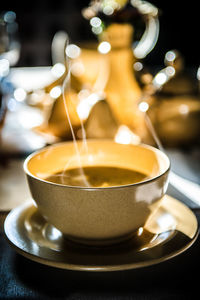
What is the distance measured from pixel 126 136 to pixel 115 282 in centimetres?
44

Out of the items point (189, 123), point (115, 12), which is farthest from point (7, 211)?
point (115, 12)

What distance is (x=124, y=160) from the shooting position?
47cm

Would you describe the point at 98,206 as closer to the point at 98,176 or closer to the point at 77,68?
the point at 98,176

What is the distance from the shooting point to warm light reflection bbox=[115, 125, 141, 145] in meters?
0.73

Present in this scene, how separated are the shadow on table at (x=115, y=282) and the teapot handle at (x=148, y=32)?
0.66 m

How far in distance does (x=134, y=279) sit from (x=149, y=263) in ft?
0.08

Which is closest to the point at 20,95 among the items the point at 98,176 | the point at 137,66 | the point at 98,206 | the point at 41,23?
the point at 137,66

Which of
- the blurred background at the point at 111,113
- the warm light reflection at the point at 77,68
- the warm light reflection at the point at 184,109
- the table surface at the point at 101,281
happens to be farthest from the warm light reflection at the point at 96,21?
the table surface at the point at 101,281

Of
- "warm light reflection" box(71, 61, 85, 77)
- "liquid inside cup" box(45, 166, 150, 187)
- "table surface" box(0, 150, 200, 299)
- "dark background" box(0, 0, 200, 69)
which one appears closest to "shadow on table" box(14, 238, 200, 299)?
"table surface" box(0, 150, 200, 299)

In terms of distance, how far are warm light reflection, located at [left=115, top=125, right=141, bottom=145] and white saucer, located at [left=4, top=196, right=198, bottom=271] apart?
11.8 inches

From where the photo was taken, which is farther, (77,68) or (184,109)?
(77,68)

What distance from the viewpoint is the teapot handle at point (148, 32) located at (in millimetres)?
898

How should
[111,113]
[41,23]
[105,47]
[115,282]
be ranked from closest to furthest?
1. [115,282]
2. [111,113]
3. [105,47]
4. [41,23]

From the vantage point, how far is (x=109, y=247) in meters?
0.37
